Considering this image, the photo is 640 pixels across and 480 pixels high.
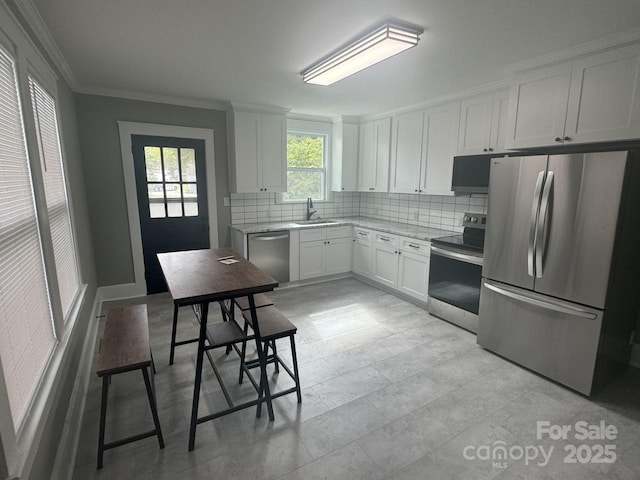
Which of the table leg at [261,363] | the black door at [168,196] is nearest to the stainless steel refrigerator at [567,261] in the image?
the table leg at [261,363]

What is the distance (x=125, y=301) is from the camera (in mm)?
3924

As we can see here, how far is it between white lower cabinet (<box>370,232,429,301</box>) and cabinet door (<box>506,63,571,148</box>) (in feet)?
4.64

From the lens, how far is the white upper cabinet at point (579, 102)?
219 cm

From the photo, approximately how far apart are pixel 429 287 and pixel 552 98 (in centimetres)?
206

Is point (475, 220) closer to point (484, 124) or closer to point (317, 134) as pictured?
point (484, 124)

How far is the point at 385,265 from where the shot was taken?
4.30 meters

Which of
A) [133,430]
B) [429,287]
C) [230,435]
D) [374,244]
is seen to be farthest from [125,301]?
[429,287]

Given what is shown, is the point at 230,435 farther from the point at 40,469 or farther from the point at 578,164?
the point at 578,164

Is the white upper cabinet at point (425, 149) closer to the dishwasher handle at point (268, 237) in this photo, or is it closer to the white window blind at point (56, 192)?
the dishwasher handle at point (268, 237)

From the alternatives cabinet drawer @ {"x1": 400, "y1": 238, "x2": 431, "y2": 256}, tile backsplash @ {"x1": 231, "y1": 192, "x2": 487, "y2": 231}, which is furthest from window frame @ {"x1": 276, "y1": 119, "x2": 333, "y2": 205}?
cabinet drawer @ {"x1": 400, "y1": 238, "x2": 431, "y2": 256}

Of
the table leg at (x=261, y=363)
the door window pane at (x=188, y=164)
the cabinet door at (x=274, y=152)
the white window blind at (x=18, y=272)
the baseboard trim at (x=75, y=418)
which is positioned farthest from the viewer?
the cabinet door at (x=274, y=152)

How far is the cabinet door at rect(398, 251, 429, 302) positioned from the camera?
373cm

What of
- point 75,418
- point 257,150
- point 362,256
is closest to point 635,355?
point 362,256

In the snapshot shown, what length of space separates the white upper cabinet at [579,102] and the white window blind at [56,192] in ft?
11.6
